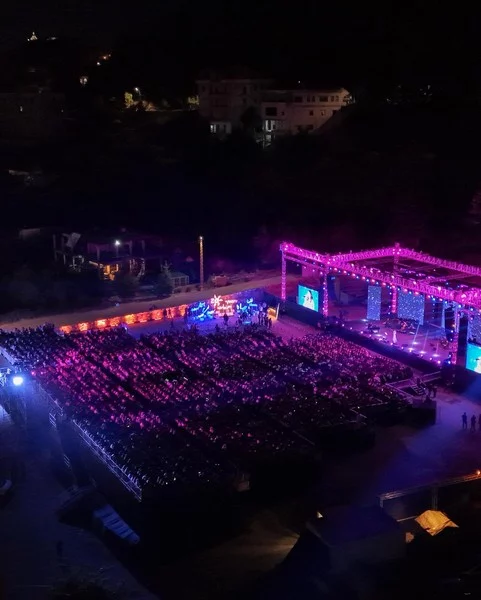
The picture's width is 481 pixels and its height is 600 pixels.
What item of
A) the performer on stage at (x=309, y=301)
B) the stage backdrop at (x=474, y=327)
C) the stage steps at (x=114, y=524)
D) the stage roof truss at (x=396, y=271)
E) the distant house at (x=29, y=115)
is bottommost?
the stage steps at (x=114, y=524)

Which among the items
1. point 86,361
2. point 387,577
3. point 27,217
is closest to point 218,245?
point 27,217

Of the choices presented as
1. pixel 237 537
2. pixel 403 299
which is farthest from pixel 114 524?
pixel 403 299

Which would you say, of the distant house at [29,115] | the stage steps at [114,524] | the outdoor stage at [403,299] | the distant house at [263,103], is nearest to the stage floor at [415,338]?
the outdoor stage at [403,299]

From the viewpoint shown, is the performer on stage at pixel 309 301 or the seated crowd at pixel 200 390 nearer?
the seated crowd at pixel 200 390

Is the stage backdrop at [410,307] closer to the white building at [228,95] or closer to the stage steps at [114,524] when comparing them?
the stage steps at [114,524]

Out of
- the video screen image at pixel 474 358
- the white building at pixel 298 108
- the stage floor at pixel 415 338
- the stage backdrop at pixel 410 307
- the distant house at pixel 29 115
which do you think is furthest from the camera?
the distant house at pixel 29 115

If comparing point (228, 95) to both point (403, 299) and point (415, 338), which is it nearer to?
point (403, 299)
